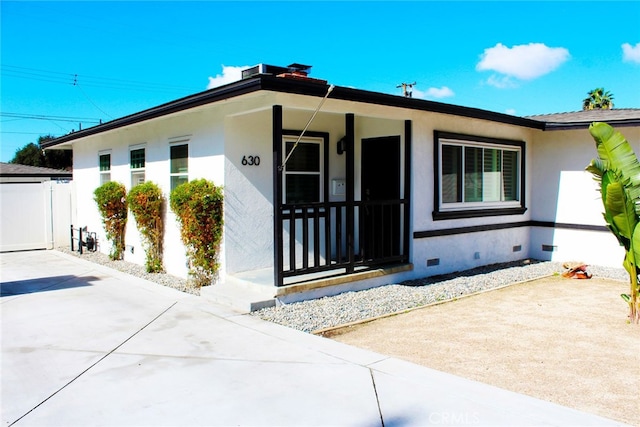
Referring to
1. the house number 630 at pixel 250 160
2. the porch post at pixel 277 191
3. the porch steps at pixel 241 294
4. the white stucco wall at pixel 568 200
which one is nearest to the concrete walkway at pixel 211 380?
the porch steps at pixel 241 294

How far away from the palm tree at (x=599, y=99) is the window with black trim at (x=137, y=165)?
36.9 meters

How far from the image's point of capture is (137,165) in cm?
1041

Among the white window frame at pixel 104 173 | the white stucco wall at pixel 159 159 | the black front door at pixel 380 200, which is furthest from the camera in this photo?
the white window frame at pixel 104 173

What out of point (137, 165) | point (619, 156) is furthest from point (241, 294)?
point (619, 156)

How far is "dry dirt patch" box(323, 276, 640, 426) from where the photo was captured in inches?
164

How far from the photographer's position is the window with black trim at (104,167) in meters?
11.8

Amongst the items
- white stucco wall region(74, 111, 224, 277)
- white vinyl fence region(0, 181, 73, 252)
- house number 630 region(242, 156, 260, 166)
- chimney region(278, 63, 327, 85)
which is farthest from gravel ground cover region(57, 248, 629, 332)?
chimney region(278, 63, 327, 85)

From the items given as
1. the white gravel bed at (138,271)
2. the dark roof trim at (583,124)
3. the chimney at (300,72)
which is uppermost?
the chimney at (300,72)

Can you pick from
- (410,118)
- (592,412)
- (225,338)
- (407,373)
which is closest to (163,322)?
(225,338)

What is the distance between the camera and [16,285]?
27.3 ft

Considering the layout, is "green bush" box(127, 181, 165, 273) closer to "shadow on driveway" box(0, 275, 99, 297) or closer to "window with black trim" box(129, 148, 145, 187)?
"window with black trim" box(129, 148, 145, 187)

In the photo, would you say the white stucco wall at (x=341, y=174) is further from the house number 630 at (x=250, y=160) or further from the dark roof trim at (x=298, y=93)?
the dark roof trim at (x=298, y=93)

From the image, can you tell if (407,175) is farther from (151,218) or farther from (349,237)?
(151,218)

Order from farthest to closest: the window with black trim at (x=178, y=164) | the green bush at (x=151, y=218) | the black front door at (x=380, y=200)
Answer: the green bush at (x=151, y=218), the window with black trim at (x=178, y=164), the black front door at (x=380, y=200)
